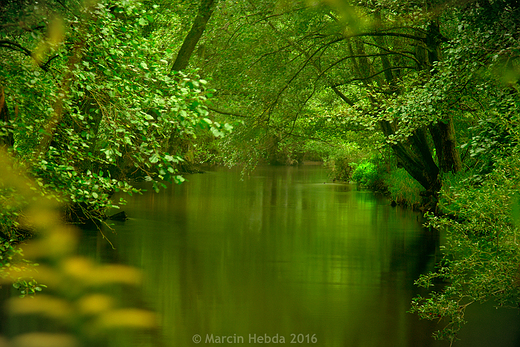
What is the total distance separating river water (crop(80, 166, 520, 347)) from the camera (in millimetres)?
10500

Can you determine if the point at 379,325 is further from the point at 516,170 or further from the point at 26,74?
the point at 26,74

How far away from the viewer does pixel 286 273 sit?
50.2 ft

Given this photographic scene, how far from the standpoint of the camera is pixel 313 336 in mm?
10289

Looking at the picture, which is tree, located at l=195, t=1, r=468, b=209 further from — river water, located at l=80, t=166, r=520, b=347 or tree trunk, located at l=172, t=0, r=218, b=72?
river water, located at l=80, t=166, r=520, b=347

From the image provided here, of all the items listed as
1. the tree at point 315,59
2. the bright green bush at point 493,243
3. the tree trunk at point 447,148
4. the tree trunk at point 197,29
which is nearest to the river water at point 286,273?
the bright green bush at point 493,243

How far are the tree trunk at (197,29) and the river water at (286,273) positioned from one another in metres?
6.13

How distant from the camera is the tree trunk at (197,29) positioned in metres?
17.7

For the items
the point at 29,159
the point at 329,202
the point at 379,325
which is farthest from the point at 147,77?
the point at 329,202

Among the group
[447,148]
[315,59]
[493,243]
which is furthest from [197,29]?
[493,243]

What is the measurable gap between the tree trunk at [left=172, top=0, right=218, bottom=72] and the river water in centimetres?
613

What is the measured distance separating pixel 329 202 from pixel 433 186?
12.6m

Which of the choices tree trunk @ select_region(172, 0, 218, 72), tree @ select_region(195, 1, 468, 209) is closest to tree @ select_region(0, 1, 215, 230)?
tree @ select_region(195, 1, 468, 209)

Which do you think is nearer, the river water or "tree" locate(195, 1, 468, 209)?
the river water

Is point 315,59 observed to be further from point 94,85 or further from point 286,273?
point 94,85
